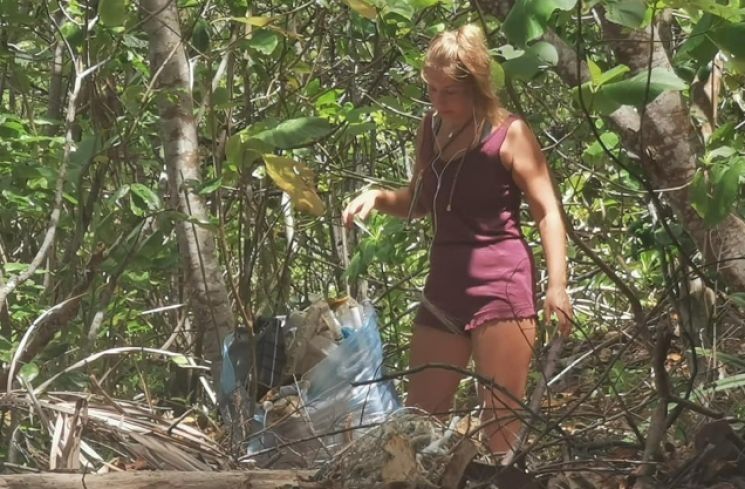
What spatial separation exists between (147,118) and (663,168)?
1936mm

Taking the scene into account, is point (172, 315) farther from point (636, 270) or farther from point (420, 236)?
point (636, 270)

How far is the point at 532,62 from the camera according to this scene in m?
2.33

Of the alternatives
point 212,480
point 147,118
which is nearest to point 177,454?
point 212,480

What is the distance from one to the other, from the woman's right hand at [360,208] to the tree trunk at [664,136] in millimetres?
626

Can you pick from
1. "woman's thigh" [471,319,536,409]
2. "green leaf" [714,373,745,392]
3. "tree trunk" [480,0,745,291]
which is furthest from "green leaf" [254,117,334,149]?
"green leaf" [714,373,745,392]

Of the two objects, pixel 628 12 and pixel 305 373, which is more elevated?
pixel 628 12

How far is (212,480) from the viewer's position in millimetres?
2137

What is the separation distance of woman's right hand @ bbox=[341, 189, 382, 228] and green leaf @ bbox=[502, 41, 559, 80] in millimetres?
926

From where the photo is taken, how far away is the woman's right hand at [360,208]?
3.18 m

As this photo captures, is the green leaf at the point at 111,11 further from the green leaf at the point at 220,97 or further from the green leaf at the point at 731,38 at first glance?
the green leaf at the point at 731,38

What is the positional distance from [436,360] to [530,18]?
1.39 metres

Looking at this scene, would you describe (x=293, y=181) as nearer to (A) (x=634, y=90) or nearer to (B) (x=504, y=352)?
(B) (x=504, y=352)

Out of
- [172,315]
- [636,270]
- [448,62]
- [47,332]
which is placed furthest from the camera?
[172,315]

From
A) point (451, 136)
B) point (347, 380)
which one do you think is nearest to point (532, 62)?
point (451, 136)
